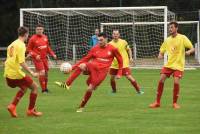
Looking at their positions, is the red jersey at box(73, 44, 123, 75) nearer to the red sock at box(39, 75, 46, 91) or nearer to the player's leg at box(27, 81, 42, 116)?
the player's leg at box(27, 81, 42, 116)

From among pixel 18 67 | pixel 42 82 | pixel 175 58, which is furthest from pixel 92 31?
pixel 18 67

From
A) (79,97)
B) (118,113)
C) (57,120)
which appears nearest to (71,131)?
(57,120)

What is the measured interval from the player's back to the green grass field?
2.99 ft

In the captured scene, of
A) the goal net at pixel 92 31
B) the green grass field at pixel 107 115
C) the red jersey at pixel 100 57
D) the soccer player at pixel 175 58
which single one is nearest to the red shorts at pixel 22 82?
the green grass field at pixel 107 115

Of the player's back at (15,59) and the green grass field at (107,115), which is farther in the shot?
the player's back at (15,59)

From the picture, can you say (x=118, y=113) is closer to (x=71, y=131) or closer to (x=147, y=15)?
(x=71, y=131)

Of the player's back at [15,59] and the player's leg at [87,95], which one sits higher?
the player's back at [15,59]

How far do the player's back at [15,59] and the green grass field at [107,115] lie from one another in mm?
910

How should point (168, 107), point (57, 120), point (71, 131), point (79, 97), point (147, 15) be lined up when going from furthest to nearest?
1. point (147, 15)
2. point (79, 97)
3. point (168, 107)
4. point (57, 120)
5. point (71, 131)

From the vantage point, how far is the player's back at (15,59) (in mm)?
13445

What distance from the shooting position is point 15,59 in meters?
13.5

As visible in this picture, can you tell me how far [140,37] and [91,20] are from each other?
297 cm

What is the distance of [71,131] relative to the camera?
11719mm

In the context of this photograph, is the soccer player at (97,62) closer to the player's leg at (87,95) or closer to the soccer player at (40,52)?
the player's leg at (87,95)
